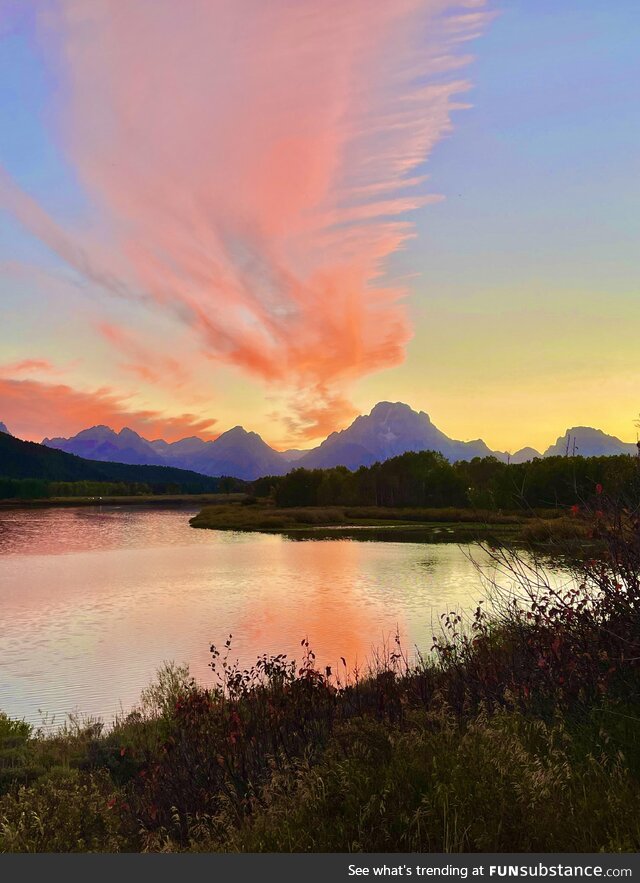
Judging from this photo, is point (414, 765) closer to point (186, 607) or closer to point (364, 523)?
point (186, 607)

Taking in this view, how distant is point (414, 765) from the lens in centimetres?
624

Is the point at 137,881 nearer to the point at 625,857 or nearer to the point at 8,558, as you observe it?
the point at 625,857

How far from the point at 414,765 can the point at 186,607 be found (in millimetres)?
30806

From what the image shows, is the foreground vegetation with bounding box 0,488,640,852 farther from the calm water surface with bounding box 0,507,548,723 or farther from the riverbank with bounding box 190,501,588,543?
the riverbank with bounding box 190,501,588,543

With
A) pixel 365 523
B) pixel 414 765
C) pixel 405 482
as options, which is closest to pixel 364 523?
pixel 365 523

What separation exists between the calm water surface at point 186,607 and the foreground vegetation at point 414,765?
911 centimetres

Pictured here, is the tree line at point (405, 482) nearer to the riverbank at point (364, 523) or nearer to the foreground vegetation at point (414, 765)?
the riverbank at point (364, 523)

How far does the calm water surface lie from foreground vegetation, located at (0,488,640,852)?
911 centimetres

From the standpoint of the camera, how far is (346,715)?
10531 mm

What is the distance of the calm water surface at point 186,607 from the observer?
22.6m

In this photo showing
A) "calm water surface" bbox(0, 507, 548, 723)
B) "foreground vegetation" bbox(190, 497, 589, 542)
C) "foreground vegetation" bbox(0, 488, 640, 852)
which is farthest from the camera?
"foreground vegetation" bbox(190, 497, 589, 542)

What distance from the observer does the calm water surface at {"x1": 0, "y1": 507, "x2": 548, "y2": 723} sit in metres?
22.6

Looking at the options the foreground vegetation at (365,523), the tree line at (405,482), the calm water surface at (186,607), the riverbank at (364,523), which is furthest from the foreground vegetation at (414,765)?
the tree line at (405,482)

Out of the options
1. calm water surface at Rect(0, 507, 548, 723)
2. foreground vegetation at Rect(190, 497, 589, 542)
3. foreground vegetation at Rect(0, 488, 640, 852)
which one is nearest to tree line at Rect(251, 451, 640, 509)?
foreground vegetation at Rect(190, 497, 589, 542)
